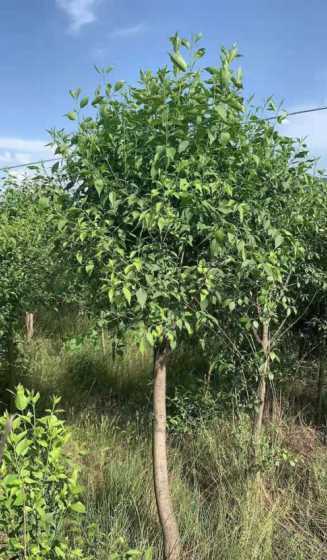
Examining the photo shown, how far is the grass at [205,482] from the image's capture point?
2.97 m

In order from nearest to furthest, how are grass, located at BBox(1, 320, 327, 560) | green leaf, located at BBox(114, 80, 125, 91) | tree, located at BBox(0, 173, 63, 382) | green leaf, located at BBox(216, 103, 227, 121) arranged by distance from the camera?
1. green leaf, located at BBox(216, 103, 227, 121)
2. green leaf, located at BBox(114, 80, 125, 91)
3. grass, located at BBox(1, 320, 327, 560)
4. tree, located at BBox(0, 173, 63, 382)

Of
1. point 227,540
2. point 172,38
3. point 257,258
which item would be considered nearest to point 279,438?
point 227,540

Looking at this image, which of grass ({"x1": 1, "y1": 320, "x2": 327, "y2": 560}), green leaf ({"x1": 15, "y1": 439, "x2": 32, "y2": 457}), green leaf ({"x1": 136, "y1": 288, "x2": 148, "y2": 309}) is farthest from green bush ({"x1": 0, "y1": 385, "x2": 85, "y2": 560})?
green leaf ({"x1": 136, "y1": 288, "x2": 148, "y2": 309})

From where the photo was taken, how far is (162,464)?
2928 millimetres

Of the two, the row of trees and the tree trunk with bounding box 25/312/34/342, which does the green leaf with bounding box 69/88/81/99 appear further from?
the tree trunk with bounding box 25/312/34/342

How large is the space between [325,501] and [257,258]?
2010 mm

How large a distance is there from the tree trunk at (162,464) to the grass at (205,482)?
4.8 inches

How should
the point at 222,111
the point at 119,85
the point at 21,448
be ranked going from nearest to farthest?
the point at 21,448 < the point at 222,111 < the point at 119,85

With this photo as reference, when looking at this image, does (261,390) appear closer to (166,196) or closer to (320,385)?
(320,385)

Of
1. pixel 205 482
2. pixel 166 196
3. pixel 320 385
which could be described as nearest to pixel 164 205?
pixel 166 196

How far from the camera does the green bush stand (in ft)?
6.05

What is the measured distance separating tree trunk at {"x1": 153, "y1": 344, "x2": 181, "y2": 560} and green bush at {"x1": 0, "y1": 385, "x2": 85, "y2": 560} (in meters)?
0.86

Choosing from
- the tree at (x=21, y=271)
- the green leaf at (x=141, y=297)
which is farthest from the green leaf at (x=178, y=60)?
the tree at (x=21, y=271)

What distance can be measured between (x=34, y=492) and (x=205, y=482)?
224 cm
